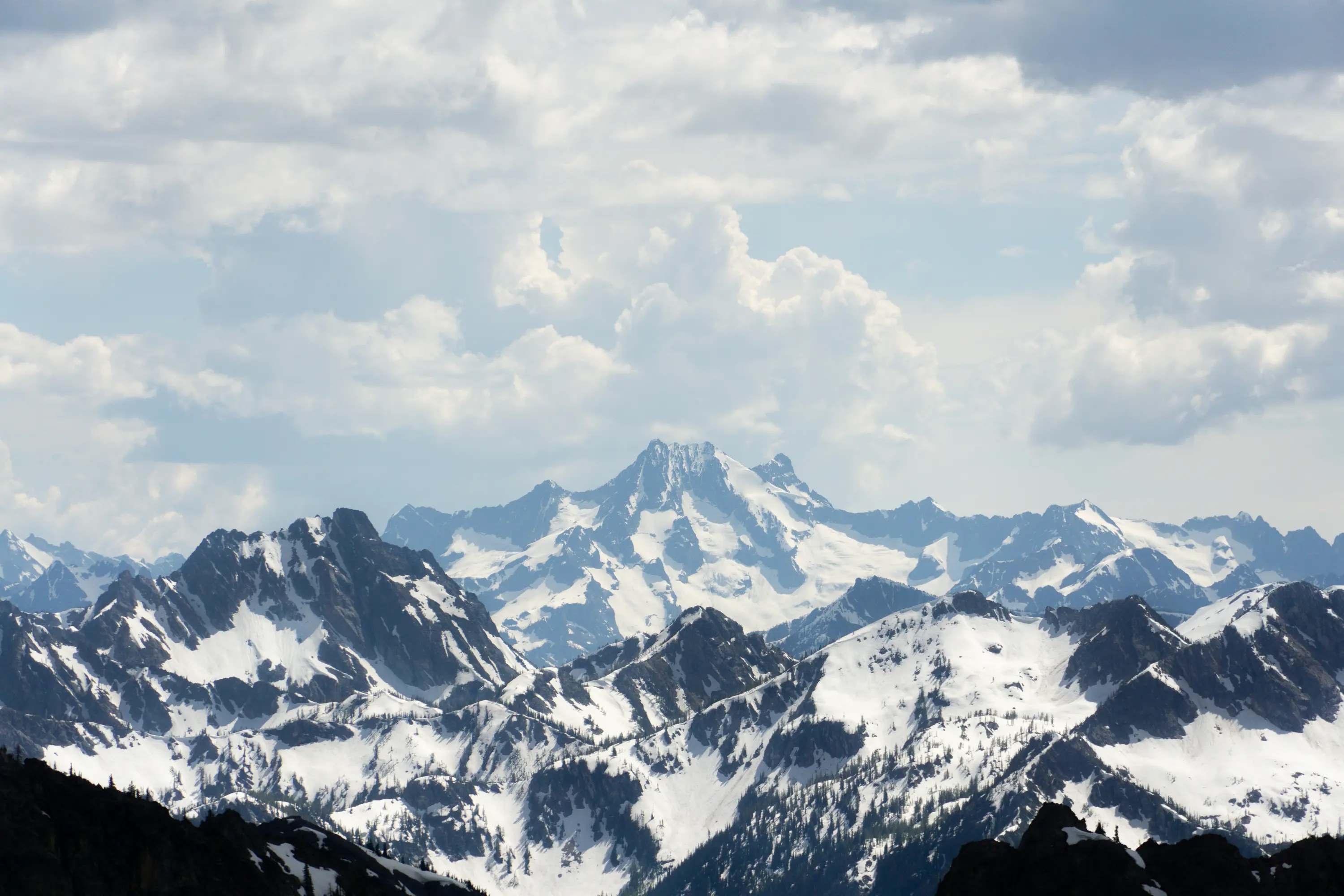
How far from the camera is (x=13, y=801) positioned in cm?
19962

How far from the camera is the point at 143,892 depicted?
198625 millimetres

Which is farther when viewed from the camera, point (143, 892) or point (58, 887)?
point (143, 892)

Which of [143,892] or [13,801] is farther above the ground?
[13,801]

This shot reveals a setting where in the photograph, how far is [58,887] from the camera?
182125mm

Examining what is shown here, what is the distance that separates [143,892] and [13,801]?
2029 cm

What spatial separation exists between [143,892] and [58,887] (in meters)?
17.8

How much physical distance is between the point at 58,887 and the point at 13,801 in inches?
881
